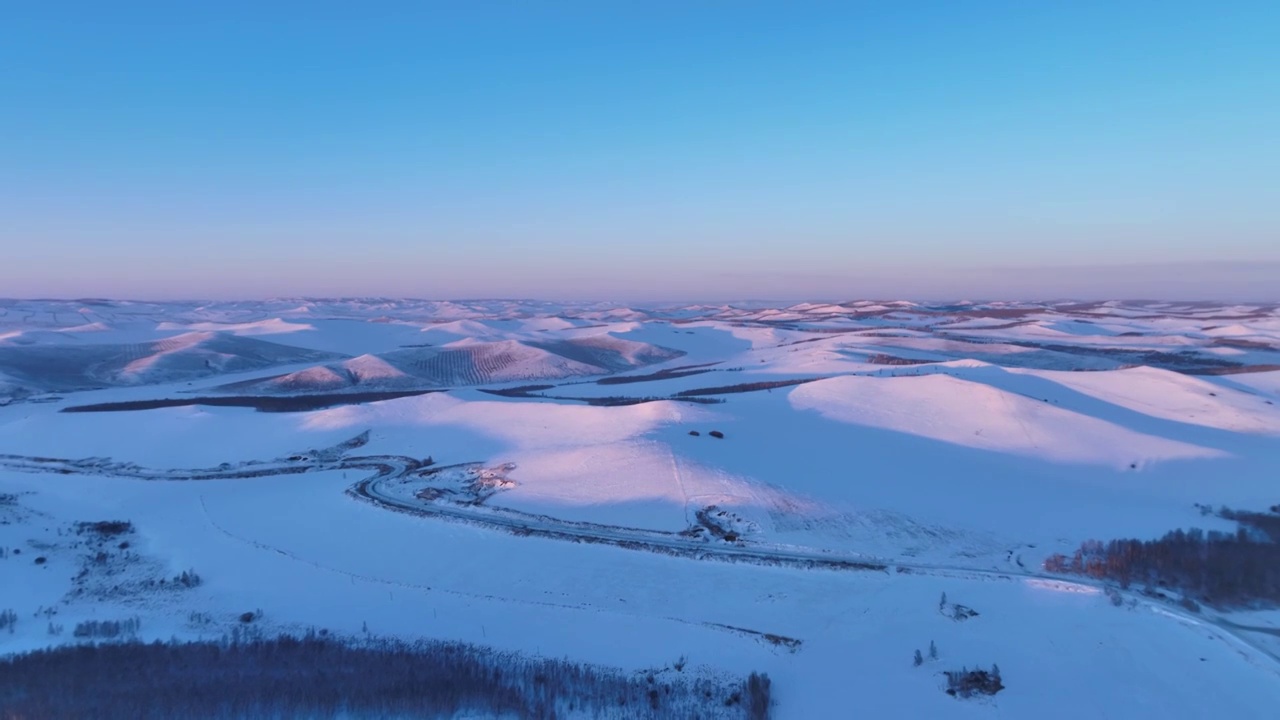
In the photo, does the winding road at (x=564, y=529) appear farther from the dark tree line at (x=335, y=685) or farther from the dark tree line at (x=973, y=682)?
the dark tree line at (x=335, y=685)

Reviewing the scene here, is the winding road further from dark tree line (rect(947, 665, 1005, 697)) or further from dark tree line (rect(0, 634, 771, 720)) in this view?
dark tree line (rect(0, 634, 771, 720))

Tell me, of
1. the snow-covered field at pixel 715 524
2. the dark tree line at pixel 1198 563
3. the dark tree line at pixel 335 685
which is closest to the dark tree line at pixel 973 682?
the snow-covered field at pixel 715 524

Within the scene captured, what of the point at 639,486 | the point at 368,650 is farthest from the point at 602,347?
the point at 368,650

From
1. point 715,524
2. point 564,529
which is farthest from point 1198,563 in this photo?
point 564,529

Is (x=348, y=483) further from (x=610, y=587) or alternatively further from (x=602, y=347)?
(x=602, y=347)

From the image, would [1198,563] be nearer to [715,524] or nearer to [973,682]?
[973,682]

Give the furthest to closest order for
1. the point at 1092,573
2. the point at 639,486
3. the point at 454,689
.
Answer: the point at 639,486
the point at 1092,573
the point at 454,689
